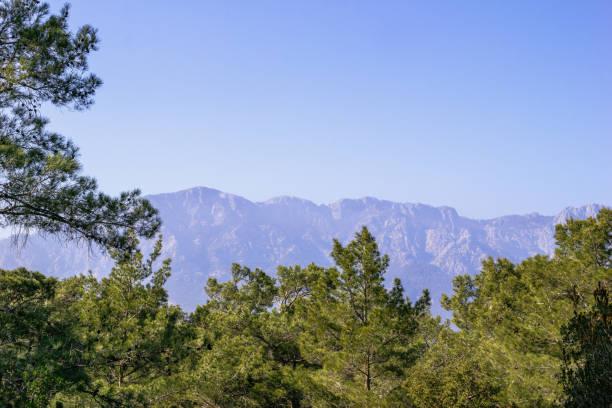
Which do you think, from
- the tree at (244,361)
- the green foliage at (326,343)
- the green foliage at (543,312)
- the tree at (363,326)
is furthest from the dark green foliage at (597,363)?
the tree at (244,361)

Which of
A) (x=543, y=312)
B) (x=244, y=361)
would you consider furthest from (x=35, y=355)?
(x=543, y=312)

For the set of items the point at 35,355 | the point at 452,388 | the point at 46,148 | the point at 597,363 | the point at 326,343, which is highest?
the point at 46,148

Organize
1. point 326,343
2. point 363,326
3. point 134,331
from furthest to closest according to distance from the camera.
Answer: point 326,343
point 363,326
point 134,331

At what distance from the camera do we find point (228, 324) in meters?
19.2

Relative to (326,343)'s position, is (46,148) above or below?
above

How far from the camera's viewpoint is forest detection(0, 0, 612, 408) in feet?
22.5

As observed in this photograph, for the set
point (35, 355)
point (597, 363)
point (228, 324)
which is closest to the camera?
point (35, 355)

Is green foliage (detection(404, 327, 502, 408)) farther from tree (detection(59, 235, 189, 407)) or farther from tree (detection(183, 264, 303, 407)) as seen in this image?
tree (detection(59, 235, 189, 407))

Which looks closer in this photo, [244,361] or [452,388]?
[244,361]

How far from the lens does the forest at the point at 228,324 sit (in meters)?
6.84

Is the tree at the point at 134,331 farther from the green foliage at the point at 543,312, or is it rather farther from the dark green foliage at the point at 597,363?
the green foliage at the point at 543,312

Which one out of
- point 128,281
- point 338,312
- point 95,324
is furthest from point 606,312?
point 128,281

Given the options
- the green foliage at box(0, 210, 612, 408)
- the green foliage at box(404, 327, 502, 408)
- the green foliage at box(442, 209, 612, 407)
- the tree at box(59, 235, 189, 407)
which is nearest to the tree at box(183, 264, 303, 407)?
the green foliage at box(0, 210, 612, 408)

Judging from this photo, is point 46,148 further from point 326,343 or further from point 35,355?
point 326,343
